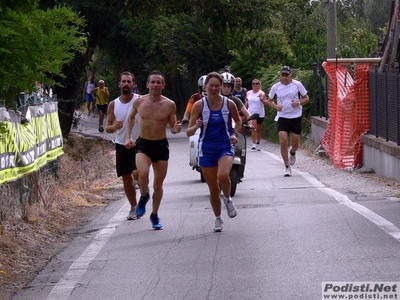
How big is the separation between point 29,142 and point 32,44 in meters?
5.95

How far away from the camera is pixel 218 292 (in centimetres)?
717

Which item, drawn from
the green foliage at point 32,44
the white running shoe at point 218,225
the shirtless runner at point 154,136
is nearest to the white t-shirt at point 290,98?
the shirtless runner at point 154,136

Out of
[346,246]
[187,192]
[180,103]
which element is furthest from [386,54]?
[180,103]

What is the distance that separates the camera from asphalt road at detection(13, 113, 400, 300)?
7391 millimetres

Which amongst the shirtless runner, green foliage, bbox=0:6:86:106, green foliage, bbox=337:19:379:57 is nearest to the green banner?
the shirtless runner

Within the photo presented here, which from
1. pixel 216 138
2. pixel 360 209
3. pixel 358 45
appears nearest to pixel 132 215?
pixel 216 138

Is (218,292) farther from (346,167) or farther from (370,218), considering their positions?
(346,167)

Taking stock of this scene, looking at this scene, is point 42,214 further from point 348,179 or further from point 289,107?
point 289,107

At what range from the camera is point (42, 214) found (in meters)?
11.9

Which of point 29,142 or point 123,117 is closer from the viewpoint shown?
point 123,117

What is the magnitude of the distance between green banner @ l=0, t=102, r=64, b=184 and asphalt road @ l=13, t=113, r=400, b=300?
119 centimetres

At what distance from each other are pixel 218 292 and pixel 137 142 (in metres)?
4.10

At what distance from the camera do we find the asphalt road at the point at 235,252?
291 inches

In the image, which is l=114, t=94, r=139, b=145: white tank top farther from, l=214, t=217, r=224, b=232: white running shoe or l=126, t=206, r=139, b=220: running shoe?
l=214, t=217, r=224, b=232: white running shoe
